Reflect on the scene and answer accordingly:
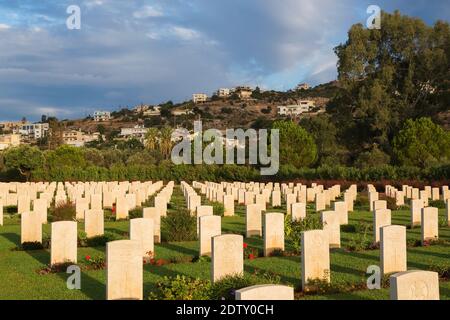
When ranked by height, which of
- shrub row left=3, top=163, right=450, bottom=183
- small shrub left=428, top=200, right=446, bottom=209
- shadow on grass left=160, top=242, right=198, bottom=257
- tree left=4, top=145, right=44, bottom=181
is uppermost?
tree left=4, top=145, right=44, bottom=181

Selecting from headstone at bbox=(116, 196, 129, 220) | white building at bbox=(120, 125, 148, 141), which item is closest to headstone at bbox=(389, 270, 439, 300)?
headstone at bbox=(116, 196, 129, 220)

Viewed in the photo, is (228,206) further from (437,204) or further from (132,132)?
(132,132)

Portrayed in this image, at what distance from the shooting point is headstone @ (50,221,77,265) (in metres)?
12.1

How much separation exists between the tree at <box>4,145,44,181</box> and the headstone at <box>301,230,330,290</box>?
5789cm

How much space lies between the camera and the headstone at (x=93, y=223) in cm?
1582

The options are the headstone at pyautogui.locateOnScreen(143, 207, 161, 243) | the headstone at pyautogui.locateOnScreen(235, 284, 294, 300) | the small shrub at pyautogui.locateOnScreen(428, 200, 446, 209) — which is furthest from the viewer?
the small shrub at pyautogui.locateOnScreen(428, 200, 446, 209)

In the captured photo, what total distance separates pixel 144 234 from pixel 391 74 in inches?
1927

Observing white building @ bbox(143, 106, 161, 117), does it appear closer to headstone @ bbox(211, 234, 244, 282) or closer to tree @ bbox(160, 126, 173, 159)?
tree @ bbox(160, 126, 173, 159)

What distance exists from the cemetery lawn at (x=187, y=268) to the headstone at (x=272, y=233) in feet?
1.77

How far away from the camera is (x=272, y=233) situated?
13742mm

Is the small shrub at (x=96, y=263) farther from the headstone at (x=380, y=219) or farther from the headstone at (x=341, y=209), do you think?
the headstone at (x=341, y=209)

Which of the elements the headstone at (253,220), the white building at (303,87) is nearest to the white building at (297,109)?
the white building at (303,87)
